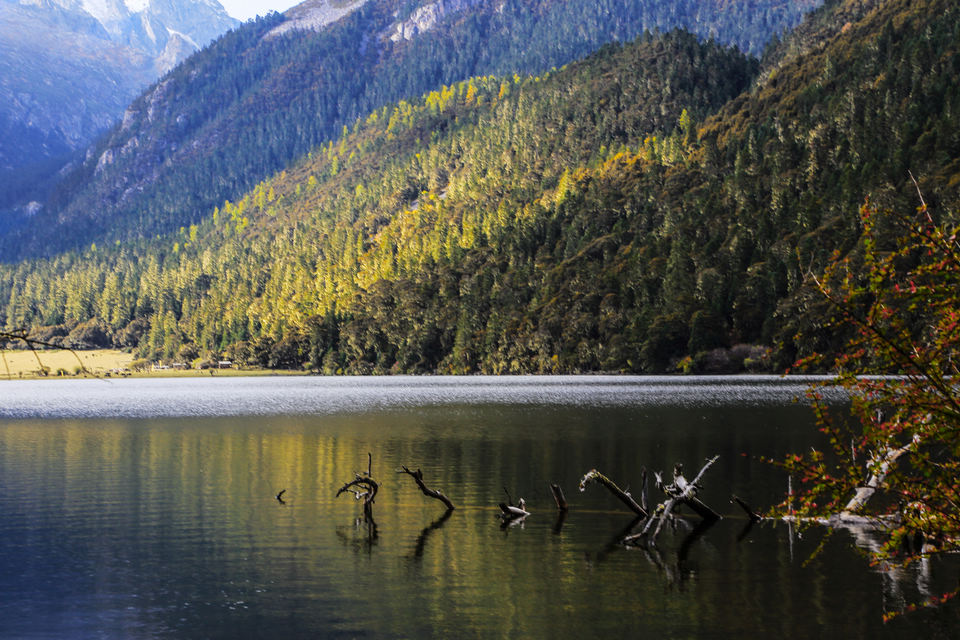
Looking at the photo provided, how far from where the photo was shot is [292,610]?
36.9 metres

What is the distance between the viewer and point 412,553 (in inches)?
1838

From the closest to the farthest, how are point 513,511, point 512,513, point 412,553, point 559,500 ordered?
point 412,553
point 513,511
point 512,513
point 559,500

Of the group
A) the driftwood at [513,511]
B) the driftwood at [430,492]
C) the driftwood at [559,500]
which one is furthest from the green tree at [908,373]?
the driftwood at [559,500]

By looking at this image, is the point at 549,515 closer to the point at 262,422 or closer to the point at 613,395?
the point at 262,422

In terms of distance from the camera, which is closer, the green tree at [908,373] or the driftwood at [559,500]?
the green tree at [908,373]

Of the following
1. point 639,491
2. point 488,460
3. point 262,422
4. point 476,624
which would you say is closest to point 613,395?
point 262,422

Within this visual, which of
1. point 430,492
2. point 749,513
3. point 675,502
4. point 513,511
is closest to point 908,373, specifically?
point 675,502

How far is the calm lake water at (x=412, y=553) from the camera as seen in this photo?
3528 centimetres

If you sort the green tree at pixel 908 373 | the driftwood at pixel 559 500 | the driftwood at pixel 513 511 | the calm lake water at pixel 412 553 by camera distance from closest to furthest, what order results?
the green tree at pixel 908 373, the calm lake water at pixel 412 553, the driftwood at pixel 513 511, the driftwood at pixel 559 500

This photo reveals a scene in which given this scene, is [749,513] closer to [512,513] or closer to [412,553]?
[512,513]

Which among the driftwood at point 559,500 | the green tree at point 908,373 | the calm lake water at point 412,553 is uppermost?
the green tree at point 908,373

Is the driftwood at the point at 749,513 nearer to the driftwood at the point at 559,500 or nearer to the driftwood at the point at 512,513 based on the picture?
the driftwood at the point at 559,500

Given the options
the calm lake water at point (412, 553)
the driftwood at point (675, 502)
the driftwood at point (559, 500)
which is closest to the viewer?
the calm lake water at point (412, 553)

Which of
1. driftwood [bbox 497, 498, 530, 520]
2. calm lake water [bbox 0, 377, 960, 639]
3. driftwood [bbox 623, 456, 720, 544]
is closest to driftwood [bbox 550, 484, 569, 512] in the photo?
calm lake water [bbox 0, 377, 960, 639]
